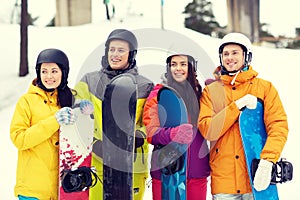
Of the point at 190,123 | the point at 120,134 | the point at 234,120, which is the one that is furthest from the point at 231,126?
the point at 120,134

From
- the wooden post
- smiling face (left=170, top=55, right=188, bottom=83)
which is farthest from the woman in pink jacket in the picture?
the wooden post

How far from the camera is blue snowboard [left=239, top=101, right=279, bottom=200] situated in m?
2.78

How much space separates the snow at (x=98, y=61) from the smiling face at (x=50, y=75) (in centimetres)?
23

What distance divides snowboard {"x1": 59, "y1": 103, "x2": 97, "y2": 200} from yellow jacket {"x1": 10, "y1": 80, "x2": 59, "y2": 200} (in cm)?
5

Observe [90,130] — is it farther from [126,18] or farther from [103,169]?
[126,18]

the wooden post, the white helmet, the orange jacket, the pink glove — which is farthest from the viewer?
the wooden post

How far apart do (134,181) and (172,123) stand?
1.45 ft

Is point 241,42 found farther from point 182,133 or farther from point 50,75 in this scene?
point 50,75

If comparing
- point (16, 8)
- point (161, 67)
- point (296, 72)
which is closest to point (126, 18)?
point (16, 8)

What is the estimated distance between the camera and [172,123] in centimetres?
280

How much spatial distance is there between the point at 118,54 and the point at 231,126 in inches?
32.8

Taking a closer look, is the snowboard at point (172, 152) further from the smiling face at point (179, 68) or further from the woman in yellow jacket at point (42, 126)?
the woman in yellow jacket at point (42, 126)

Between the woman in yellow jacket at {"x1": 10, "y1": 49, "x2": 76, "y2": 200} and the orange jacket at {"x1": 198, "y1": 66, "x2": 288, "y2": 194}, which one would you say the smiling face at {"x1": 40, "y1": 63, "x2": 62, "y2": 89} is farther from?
the orange jacket at {"x1": 198, "y1": 66, "x2": 288, "y2": 194}

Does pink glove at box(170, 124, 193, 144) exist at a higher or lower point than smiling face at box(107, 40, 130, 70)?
lower
